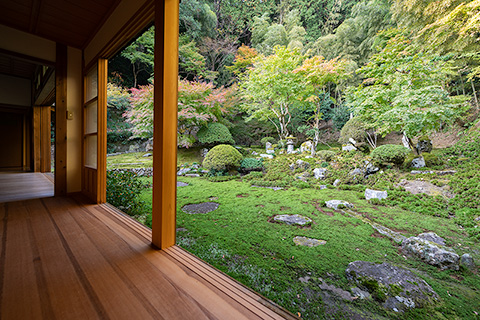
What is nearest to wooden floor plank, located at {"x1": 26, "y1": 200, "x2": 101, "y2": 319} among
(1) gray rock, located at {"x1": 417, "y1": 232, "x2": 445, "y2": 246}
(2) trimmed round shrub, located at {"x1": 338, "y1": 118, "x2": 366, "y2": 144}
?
(1) gray rock, located at {"x1": 417, "y1": 232, "x2": 445, "y2": 246}

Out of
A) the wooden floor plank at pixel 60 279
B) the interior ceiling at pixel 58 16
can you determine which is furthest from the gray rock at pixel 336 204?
the interior ceiling at pixel 58 16

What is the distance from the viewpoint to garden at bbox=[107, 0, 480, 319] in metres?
1.54

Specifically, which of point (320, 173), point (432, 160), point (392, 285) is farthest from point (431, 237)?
point (432, 160)

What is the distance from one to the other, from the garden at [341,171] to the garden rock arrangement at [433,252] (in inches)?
0.5

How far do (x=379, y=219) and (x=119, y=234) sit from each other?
3267 mm

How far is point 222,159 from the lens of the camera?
17.6ft

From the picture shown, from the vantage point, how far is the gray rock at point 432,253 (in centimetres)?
172

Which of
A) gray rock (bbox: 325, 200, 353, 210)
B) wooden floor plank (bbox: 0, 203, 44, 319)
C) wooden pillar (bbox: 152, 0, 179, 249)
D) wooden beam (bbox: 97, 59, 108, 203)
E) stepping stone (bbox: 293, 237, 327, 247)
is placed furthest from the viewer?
gray rock (bbox: 325, 200, 353, 210)

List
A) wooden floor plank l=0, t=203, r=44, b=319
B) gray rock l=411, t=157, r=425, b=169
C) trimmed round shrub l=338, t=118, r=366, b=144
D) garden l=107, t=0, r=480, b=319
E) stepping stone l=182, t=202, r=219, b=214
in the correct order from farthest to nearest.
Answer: trimmed round shrub l=338, t=118, r=366, b=144 → gray rock l=411, t=157, r=425, b=169 → stepping stone l=182, t=202, r=219, b=214 → garden l=107, t=0, r=480, b=319 → wooden floor plank l=0, t=203, r=44, b=319

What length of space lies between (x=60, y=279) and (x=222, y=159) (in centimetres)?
443

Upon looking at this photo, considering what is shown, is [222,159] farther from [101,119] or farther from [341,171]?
[101,119]

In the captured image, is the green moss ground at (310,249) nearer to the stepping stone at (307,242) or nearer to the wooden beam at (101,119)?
the stepping stone at (307,242)

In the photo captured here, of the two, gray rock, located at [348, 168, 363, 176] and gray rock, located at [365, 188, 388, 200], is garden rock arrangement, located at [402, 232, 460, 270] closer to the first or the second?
gray rock, located at [365, 188, 388, 200]

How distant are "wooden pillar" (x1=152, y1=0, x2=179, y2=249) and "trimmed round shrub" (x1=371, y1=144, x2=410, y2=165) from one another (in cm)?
471
